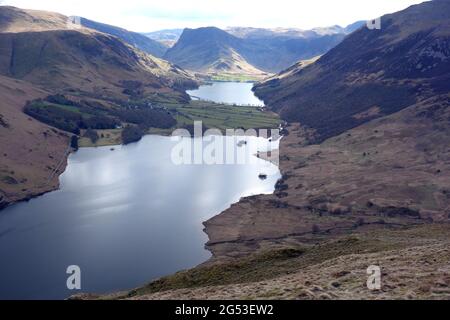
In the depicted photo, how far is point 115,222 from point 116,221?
25.3 inches

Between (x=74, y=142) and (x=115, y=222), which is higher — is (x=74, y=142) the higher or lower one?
the higher one

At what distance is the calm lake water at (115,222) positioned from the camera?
257 ft

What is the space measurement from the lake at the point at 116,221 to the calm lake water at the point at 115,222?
0.17 metres

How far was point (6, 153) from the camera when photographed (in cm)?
13538

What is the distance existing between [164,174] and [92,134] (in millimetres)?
55325

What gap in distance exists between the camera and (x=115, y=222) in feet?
331
